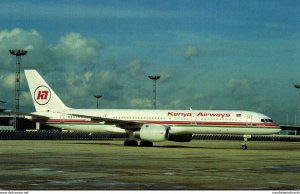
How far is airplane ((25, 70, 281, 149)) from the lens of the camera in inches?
2234

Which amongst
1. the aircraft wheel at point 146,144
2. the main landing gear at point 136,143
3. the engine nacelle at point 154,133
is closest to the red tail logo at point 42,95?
the main landing gear at point 136,143

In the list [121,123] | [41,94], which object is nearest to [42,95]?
[41,94]

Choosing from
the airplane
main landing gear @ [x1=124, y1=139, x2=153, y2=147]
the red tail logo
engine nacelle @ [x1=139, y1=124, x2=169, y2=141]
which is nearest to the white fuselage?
the airplane

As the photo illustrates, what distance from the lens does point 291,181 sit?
65.7 ft

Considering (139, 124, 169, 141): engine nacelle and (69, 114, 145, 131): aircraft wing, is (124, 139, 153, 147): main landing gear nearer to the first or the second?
(69, 114, 145, 131): aircraft wing

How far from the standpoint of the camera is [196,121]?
190 ft

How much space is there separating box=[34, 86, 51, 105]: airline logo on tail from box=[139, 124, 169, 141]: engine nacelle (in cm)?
1691

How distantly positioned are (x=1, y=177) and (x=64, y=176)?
87.5 inches

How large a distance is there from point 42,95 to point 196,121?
21.4 m

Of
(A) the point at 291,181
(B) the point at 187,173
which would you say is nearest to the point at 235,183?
(A) the point at 291,181

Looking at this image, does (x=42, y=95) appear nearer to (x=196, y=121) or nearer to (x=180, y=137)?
(x=180, y=137)

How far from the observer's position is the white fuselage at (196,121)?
2239 inches

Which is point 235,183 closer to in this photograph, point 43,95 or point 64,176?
point 64,176

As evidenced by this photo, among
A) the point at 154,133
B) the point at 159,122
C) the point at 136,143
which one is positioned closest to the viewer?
the point at 154,133
